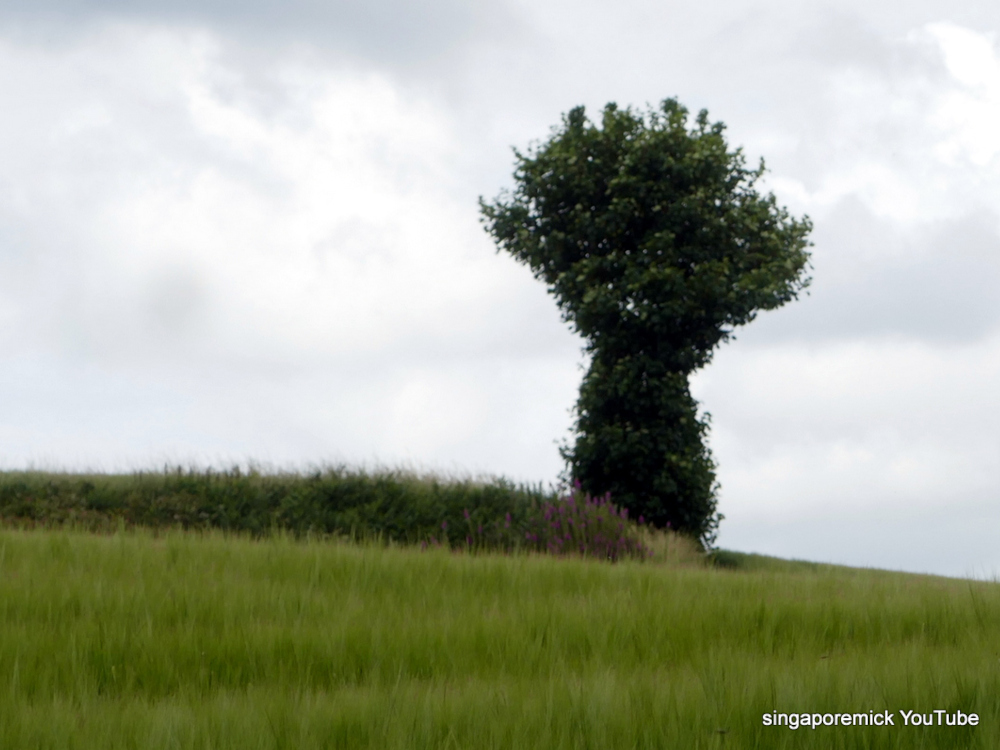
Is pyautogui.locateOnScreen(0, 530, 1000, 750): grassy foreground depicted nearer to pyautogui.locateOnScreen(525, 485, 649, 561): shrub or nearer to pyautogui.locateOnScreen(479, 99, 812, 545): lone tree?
pyautogui.locateOnScreen(525, 485, 649, 561): shrub

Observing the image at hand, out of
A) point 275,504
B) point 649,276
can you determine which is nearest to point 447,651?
point 275,504

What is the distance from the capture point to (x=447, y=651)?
6129 millimetres

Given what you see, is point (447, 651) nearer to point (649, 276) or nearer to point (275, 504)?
point (275, 504)

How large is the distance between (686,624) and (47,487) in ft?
47.9

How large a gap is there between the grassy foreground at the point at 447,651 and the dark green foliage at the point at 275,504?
688cm

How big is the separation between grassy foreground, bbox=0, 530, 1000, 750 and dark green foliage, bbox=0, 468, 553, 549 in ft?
22.6

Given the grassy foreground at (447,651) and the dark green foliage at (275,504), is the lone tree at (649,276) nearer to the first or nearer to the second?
the dark green foliage at (275,504)

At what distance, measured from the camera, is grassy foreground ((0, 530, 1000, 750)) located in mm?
4324

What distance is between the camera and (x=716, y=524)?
24812 mm

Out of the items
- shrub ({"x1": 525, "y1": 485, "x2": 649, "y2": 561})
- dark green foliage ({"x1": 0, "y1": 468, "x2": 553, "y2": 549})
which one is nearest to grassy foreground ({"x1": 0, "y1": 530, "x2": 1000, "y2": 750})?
dark green foliage ({"x1": 0, "y1": 468, "x2": 553, "y2": 549})

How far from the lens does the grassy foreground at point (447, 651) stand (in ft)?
14.2

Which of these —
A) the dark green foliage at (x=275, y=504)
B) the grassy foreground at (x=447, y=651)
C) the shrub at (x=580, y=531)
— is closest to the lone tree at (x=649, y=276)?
the shrub at (x=580, y=531)

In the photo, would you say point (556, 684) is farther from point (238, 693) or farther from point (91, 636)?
point (91, 636)

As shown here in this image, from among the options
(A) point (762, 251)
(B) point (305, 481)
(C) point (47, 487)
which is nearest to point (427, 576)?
(B) point (305, 481)
